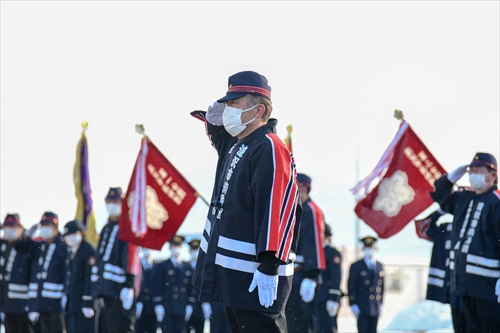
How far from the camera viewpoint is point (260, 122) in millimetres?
5711

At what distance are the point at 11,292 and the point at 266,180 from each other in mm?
10449

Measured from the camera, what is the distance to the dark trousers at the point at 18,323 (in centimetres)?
1462

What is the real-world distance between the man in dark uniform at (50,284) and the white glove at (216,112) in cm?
803

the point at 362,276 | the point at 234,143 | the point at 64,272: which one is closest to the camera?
the point at 234,143

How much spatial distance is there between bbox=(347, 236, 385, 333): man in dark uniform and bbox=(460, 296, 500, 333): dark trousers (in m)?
6.46

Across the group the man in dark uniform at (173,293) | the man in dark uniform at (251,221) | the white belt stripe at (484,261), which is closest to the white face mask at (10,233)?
the man in dark uniform at (173,293)

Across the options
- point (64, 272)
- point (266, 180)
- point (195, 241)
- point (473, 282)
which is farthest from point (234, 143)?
point (195, 241)

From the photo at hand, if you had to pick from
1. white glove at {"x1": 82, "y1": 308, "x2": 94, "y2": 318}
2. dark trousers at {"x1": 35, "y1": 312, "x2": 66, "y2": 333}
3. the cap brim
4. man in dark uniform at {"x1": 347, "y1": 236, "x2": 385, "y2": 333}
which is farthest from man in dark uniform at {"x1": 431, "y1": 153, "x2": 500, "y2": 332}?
dark trousers at {"x1": 35, "y1": 312, "x2": 66, "y2": 333}

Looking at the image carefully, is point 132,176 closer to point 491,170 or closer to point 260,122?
point 491,170

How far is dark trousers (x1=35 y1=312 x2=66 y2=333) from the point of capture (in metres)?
13.3

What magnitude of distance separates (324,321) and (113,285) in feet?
15.9

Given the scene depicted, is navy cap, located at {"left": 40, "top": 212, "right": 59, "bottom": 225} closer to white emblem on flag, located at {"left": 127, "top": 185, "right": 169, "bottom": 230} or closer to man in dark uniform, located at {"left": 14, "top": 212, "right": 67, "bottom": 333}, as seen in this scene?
man in dark uniform, located at {"left": 14, "top": 212, "right": 67, "bottom": 333}

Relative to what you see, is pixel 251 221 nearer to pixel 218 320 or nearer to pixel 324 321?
pixel 324 321

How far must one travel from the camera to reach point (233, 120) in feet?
18.5
